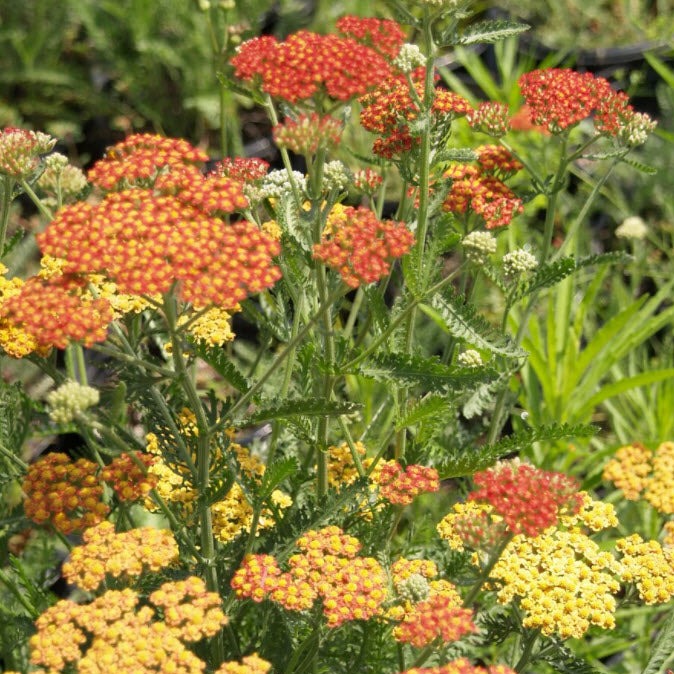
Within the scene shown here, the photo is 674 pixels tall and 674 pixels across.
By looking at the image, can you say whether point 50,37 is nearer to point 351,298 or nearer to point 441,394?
point 351,298

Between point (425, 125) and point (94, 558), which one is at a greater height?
point (425, 125)

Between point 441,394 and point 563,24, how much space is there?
4.62m

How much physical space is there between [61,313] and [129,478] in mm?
402

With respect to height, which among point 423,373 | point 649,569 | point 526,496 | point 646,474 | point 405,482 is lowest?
point 646,474

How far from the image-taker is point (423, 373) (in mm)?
2018

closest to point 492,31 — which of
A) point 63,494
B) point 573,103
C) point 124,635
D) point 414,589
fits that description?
point 573,103

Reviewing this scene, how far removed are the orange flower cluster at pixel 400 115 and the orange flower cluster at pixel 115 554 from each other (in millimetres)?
1033

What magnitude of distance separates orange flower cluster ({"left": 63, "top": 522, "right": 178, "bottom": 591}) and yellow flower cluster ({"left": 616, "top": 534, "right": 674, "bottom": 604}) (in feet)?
3.28

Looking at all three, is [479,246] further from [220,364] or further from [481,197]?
[220,364]

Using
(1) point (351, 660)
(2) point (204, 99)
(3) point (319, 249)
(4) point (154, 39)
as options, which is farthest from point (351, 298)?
(3) point (319, 249)

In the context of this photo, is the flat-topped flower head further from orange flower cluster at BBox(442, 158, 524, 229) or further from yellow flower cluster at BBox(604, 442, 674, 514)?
yellow flower cluster at BBox(604, 442, 674, 514)

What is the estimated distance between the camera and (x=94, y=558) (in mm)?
1913

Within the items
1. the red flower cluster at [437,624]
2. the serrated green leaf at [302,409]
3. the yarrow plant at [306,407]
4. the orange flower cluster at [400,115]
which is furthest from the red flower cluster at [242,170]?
the red flower cluster at [437,624]

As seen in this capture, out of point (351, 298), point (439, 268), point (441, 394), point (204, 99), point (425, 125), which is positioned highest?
point (425, 125)
